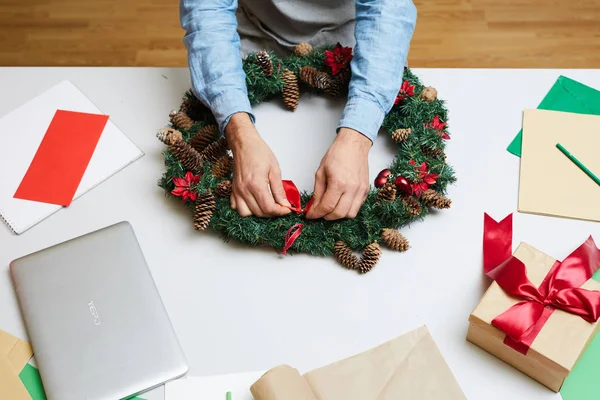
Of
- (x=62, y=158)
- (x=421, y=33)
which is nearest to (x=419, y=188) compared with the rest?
(x=62, y=158)

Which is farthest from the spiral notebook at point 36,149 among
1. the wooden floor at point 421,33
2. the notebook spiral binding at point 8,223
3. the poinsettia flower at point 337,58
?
the wooden floor at point 421,33

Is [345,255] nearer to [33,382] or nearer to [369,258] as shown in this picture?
[369,258]

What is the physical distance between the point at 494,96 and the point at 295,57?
43 cm

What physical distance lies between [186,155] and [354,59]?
15.3 inches

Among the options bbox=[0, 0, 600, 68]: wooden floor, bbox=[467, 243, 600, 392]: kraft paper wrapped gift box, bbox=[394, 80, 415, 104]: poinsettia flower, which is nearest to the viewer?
bbox=[467, 243, 600, 392]: kraft paper wrapped gift box

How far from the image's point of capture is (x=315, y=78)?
1199 millimetres

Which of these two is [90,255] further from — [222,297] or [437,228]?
[437,228]

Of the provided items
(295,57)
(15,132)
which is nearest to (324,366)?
(295,57)

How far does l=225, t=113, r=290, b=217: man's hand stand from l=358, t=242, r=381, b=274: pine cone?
0.16m

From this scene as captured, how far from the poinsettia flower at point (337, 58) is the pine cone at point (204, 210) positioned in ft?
1.24

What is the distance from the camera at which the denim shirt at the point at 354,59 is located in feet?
3.70

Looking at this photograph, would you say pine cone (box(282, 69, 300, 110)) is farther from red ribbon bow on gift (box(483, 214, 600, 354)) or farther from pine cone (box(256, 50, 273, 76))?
red ribbon bow on gift (box(483, 214, 600, 354))

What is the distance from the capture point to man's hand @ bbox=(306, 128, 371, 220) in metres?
1.04

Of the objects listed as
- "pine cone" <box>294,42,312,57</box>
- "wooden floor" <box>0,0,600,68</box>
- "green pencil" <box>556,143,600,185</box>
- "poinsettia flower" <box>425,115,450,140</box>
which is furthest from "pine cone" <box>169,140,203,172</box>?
"wooden floor" <box>0,0,600,68</box>
